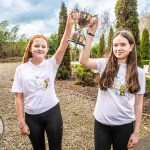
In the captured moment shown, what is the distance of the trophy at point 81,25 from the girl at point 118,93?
0.15 feet

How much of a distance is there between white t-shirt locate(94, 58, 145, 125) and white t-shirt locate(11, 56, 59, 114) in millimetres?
486

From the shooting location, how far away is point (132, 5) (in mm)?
9156

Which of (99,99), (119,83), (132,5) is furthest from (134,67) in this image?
(132,5)

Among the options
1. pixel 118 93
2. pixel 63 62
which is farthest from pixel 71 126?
pixel 63 62

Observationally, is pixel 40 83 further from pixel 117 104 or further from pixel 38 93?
pixel 117 104

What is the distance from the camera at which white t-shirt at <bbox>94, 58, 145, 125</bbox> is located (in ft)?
8.20

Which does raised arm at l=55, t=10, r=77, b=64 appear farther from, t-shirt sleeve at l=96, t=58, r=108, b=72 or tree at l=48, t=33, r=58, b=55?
tree at l=48, t=33, r=58, b=55

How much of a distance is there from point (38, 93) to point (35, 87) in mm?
60

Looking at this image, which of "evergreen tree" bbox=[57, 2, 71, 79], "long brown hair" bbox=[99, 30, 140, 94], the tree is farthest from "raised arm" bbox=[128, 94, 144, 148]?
the tree

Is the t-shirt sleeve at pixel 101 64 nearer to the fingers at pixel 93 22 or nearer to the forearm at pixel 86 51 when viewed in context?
the forearm at pixel 86 51

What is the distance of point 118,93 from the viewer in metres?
2.50

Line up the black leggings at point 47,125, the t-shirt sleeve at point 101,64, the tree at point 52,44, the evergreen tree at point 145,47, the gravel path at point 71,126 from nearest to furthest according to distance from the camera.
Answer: the t-shirt sleeve at point 101,64, the black leggings at point 47,125, the gravel path at point 71,126, the evergreen tree at point 145,47, the tree at point 52,44

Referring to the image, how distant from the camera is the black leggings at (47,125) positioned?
2.74 meters

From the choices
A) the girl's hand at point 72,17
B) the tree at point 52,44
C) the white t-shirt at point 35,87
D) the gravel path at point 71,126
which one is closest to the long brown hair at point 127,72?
the girl's hand at point 72,17
